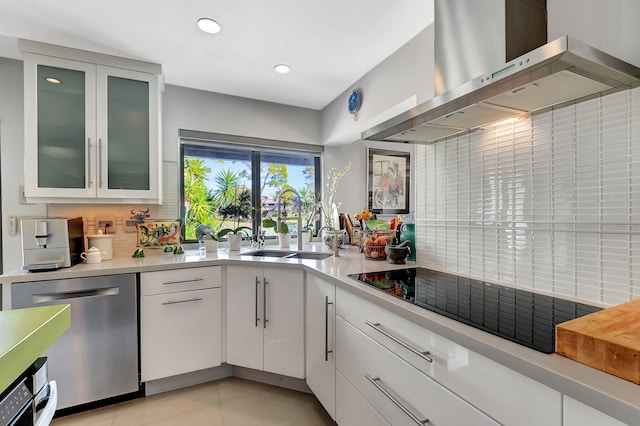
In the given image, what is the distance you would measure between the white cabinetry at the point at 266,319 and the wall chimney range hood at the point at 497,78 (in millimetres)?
1119

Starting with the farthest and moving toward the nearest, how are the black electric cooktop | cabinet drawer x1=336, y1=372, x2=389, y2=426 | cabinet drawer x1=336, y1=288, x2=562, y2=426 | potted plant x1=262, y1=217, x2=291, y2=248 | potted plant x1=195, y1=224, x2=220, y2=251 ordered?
1. potted plant x1=262, y1=217, x2=291, y2=248
2. potted plant x1=195, y1=224, x2=220, y2=251
3. cabinet drawer x1=336, y1=372, x2=389, y2=426
4. the black electric cooktop
5. cabinet drawer x1=336, y1=288, x2=562, y2=426

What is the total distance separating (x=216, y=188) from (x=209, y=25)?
143cm

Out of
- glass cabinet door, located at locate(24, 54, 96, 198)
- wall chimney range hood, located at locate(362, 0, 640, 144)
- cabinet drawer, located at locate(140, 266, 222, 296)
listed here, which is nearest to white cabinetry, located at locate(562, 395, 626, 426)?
wall chimney range hood, located at locate(362, 0, 640, 144)

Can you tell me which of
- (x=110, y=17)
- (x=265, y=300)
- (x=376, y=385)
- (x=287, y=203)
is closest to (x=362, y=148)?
(x=287, y=203)

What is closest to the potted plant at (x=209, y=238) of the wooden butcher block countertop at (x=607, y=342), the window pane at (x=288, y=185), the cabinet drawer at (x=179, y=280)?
the cabinet drawer at (x=179, y=280)

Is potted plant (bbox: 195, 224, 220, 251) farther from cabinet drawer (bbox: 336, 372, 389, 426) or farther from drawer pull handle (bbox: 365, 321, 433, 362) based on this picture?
drawer pull handle (bbox: 365, 321, 433, 362)

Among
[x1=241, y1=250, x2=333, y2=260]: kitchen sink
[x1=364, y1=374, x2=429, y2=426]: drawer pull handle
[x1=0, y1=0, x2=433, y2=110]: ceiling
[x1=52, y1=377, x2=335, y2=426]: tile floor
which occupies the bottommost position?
[x1=52, y1=377, x2=335, y2=426]: tile floor

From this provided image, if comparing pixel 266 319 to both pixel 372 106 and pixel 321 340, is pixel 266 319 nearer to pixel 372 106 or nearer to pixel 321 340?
pixel 321 340

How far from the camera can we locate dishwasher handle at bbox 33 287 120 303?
1.63 metres

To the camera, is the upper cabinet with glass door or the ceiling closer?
the ceiling

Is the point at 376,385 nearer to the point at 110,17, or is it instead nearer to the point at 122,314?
the point at 122,314

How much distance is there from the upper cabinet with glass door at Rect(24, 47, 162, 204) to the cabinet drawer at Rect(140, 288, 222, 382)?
85 cm

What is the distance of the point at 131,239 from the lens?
2307mm

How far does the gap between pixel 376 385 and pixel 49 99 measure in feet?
8.65
